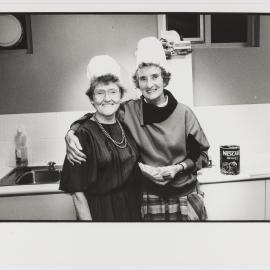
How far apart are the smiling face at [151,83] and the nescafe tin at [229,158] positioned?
40cm

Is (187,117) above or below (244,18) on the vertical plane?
below

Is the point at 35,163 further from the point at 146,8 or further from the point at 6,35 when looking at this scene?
the point at 146,8

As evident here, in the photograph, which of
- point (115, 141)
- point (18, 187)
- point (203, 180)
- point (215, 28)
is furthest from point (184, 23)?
point (18, 187)

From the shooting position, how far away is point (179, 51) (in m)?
1.75

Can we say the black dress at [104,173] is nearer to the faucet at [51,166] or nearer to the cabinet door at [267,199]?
the faucet at [51,166]

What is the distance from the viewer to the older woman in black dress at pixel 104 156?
5.74 feet

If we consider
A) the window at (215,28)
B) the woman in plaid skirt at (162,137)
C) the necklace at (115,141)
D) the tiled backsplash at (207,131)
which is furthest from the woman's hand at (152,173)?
the window at (215,28)

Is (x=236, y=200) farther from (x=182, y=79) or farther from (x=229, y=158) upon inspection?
(x=182, y=79)

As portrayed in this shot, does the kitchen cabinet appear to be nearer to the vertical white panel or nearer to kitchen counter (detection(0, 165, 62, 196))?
kitchen counter (detection(0, 165, 62, 196))

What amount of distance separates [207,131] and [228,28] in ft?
1.70

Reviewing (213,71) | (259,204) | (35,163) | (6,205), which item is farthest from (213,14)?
(6,205)

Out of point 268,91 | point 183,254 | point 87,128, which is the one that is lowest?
point 183,254

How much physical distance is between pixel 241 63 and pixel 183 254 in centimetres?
99

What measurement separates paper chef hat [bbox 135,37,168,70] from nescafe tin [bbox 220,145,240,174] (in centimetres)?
51
